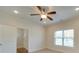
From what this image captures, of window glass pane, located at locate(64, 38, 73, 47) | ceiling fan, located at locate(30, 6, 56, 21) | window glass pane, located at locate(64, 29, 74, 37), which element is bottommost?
window glass pane, located at locate(64, 38, 73, 47)

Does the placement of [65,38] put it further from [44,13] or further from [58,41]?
[44,13]

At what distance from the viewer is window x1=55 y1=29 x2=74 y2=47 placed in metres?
1.52

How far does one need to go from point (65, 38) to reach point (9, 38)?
36.2 inches

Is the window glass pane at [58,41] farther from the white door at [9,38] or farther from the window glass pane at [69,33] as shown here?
the white door at [9,38]

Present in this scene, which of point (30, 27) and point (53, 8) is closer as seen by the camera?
point (53, 8)

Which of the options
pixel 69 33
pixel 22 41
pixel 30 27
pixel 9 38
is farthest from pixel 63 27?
pixel 9 38

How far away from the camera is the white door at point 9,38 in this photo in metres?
1.51

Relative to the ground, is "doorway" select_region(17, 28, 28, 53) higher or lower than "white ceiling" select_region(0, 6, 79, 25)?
lower

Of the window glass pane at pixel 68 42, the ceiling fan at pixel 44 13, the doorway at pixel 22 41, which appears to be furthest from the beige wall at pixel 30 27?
the window glass pane at pixel 68 42

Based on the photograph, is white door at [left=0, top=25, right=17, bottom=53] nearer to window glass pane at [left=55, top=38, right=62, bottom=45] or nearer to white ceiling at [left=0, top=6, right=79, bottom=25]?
white ceiling at [left=0, top=6, right=79, bottom=25]

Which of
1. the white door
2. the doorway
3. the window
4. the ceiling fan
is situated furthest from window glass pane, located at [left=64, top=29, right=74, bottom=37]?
the white door

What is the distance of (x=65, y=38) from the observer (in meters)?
1.54

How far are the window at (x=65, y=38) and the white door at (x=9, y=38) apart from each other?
2.31 ft

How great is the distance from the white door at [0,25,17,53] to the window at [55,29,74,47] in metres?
0.70
